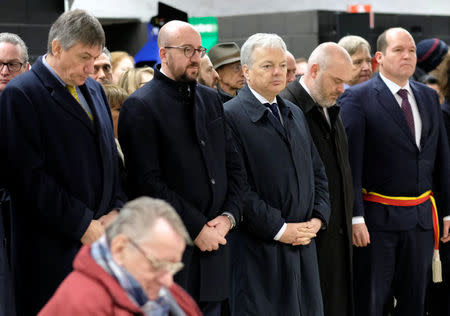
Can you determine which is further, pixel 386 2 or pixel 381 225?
pixel 386 2

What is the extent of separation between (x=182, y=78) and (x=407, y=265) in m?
1.66

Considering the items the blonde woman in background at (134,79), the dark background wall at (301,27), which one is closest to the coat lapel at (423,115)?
the blonde woman in background at (134,79)

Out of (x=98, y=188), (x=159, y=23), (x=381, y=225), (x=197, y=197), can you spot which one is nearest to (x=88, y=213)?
(x=98, y=188)

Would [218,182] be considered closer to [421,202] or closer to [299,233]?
[299,233]

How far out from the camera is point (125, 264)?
6.46ft

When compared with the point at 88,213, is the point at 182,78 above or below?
above

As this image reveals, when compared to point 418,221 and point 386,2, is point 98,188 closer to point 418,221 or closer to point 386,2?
point 418,221

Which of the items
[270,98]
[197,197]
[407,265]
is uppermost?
[270,98]

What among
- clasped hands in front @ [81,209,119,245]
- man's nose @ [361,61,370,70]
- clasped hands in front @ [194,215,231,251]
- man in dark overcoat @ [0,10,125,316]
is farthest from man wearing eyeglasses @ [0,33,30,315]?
man's nose @ [361,61,370,70]

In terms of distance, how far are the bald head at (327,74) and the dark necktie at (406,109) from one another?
0.39 metres

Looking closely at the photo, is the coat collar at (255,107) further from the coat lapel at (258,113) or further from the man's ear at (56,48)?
the man's ear at (56,48)

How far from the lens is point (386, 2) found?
995cm

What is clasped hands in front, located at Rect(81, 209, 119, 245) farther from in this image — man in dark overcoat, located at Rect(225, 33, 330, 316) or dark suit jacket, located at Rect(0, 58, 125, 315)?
man in dark overcoat, located at Rect(225, 33, 330, 316)

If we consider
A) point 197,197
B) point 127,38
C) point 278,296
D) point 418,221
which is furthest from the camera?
point 127,38
